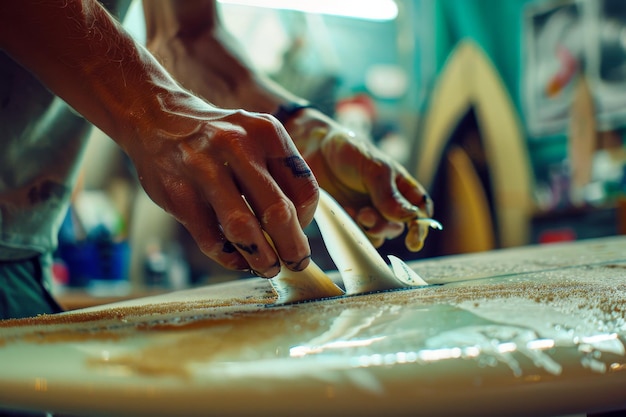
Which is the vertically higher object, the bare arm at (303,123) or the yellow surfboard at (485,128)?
the bare arm at (303,123)

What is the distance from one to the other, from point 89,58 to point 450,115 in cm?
262

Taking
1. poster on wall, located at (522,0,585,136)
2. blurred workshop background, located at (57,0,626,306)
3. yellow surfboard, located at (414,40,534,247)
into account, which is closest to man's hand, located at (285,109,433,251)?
blurred workshop background, located at (57,0,626,306)

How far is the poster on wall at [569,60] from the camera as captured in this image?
97.3 inches

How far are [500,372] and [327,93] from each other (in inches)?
99.2

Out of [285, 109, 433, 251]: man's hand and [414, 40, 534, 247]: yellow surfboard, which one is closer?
[285, 109, 433, 251]: man's hand

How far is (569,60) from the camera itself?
8.70 feet

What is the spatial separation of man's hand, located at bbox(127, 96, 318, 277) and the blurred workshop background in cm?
204

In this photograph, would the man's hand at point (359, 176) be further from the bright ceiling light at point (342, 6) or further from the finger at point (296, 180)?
the bright ceiling light at point (342, 6)

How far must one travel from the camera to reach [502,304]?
1.15 ft

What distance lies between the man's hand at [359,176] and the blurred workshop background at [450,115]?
1680mm

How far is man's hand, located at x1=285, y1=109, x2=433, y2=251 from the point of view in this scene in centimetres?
73

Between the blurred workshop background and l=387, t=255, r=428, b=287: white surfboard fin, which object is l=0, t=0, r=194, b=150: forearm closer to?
l=387, t=255, r=428, b=287: white surfboard fin

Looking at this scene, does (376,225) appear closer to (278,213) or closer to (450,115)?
(278,213)

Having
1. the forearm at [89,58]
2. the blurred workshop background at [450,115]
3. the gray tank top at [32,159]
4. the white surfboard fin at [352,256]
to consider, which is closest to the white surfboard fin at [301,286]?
the white surfboard fin at [352,256]
